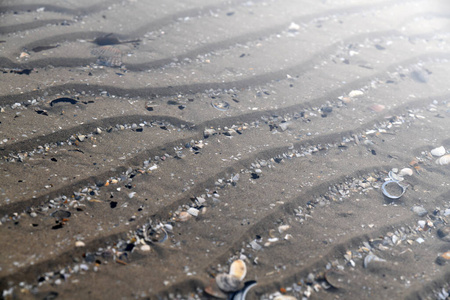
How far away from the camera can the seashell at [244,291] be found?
2.13 metres

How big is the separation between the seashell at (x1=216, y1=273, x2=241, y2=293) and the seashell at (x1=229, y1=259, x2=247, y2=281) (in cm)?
3

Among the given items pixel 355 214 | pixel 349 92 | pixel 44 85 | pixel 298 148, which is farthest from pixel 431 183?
pixel 44 85

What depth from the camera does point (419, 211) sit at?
9.49 ft

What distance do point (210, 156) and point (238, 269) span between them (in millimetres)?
1065

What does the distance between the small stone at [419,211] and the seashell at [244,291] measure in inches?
57.3

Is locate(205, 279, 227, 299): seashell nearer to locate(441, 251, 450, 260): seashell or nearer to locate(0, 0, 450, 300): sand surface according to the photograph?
locate(0, 0, 450, 300): sand surface

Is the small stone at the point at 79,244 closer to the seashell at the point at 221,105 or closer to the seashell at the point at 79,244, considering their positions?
the seashell at the point at 79,244

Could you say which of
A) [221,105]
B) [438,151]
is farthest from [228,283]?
[438,151]

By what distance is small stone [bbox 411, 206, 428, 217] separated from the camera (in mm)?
2879

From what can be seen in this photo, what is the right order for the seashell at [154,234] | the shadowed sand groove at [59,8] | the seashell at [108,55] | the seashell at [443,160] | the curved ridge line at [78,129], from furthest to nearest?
1. the shadowed sand groove at [59,8]
2. the seashell at [108,55]
3. the seashell at [443,160]
4. the curved ridge line at [78,129]
5. the seashell at [154,234]

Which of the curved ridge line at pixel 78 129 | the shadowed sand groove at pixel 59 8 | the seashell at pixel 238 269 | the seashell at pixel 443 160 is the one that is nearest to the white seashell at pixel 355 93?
the seashell at pixel 443 160

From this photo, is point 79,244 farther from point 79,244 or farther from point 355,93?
point 355,93

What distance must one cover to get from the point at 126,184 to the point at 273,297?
1256 mm

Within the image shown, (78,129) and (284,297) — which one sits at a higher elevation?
(78,129)
